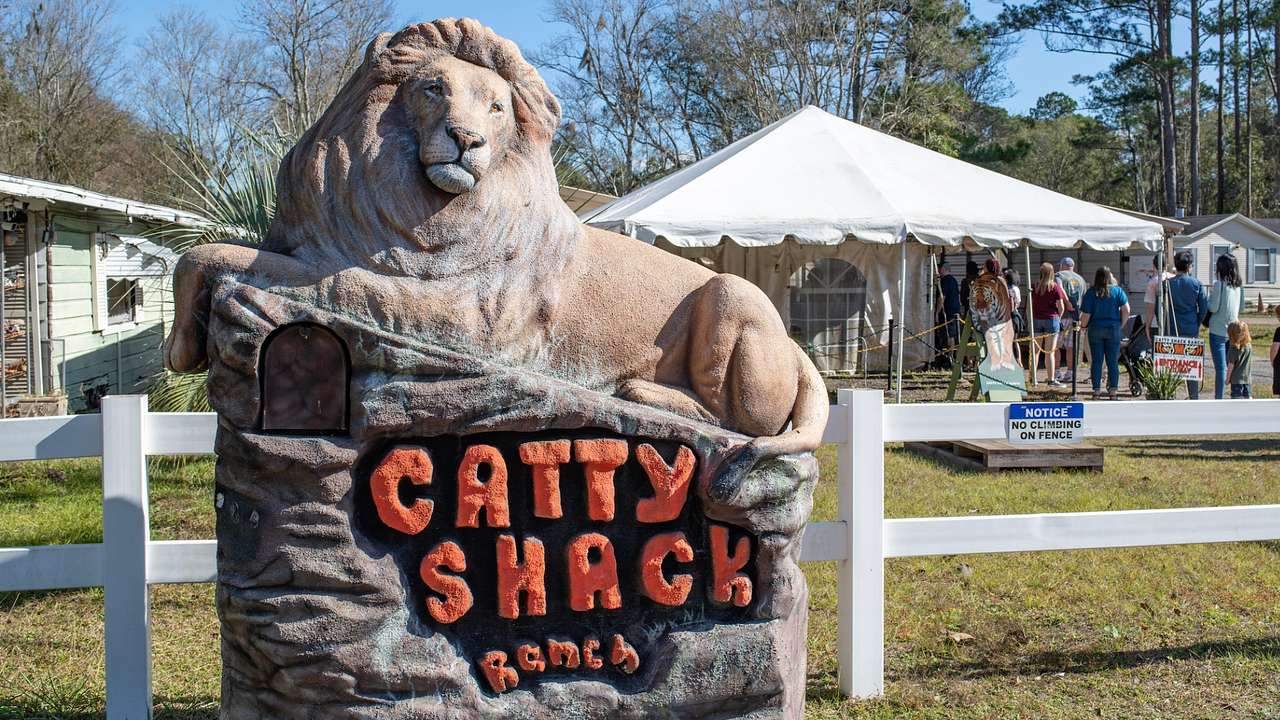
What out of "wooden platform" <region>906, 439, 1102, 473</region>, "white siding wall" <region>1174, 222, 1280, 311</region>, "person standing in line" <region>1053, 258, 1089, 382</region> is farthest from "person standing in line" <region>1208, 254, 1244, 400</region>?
"white siding wall" <region>1174, 222, 1280, 311</region>

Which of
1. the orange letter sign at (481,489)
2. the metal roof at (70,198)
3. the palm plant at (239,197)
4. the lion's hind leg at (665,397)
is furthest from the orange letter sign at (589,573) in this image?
the metal roof at (70,198)

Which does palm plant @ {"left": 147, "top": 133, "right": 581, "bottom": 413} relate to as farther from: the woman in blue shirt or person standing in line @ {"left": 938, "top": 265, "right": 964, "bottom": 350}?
person standing in line @ {"left": 938, "top": 265, "right": 964, "bottom": 350}

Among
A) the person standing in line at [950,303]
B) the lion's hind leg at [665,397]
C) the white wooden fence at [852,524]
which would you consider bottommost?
the white wooden fence at [852,524]

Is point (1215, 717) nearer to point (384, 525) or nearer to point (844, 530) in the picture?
point (844, 530)

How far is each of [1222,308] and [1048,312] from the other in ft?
7.56

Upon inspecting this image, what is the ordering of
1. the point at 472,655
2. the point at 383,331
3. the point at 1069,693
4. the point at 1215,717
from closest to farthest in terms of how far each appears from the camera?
the point at 383,331 → the point at 472,655 → the point at 1215,717 → the point at 1069,693

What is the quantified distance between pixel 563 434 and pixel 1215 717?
2.62 meters

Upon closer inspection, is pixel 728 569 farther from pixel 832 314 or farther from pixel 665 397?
pixel 832 314

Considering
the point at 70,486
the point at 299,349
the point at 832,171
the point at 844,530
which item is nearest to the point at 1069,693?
the point at 844,530

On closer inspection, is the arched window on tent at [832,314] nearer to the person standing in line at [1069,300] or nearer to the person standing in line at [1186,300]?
the person standing in line at [1069,300]

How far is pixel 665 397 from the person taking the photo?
300cm

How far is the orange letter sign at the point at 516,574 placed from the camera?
2.93m

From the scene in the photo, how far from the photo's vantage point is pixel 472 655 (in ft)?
9.70

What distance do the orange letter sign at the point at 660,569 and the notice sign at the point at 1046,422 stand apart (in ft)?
5.55
